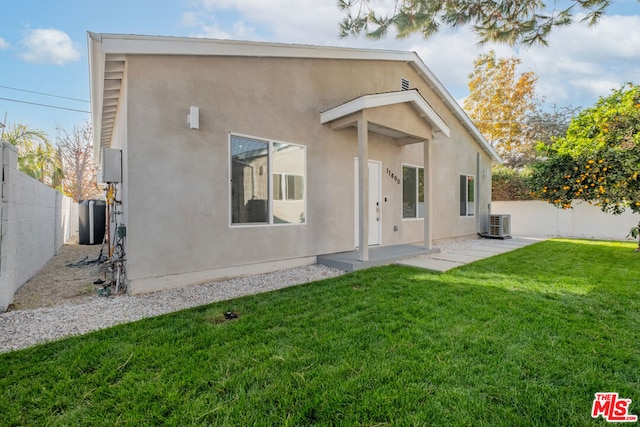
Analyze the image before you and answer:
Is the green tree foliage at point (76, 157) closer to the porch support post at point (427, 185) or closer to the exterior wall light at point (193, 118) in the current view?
the exterior wall light at point (193, 118)

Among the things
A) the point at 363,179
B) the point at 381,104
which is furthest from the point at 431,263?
the point at 381,104

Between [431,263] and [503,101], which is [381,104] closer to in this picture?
[431,263]

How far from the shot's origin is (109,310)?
3.91 metres

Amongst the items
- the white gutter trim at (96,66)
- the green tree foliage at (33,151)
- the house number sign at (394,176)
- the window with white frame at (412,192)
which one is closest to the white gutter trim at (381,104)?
the house number sign at (394,176)

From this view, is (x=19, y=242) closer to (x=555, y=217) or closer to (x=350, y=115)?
(x=350, y=115)

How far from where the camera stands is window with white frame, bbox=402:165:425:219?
8883 mm

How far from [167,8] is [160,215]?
6257 millimetres

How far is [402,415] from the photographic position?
1.89 metres

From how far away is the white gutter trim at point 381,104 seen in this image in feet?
19.7

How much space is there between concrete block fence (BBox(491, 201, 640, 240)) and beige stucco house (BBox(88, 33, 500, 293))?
8355 mm

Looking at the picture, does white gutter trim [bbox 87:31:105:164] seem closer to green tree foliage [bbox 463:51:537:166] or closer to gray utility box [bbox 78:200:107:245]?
gray utility box [bbox 78:200:107:245]

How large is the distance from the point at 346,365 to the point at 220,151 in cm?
410

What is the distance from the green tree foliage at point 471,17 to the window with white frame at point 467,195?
6970mm

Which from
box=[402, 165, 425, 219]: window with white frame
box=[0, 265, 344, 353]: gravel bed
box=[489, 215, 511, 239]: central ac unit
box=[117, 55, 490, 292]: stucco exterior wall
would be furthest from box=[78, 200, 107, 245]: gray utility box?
box=[489, 215, 511, 239]: central ac unit
